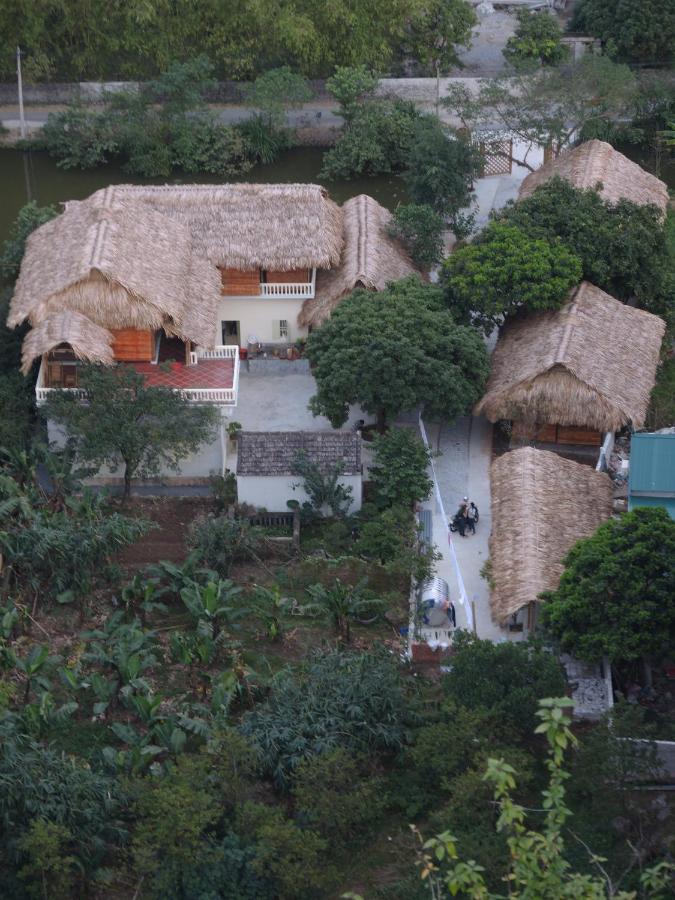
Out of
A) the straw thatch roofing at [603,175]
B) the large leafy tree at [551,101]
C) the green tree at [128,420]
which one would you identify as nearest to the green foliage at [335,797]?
the green tree at [128,420]

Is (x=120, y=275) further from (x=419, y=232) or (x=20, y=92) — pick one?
(x=20, y=92)

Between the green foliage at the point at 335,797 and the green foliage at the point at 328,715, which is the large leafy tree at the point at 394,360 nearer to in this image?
the green foliage at the point at 328,715

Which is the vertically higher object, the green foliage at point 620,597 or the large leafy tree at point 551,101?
the large leafy tree at point 551,101

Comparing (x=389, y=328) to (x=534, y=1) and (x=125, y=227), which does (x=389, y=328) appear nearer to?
A: (x=125, y=227)

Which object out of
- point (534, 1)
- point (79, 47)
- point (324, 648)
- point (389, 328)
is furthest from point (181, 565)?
point (534, 1)

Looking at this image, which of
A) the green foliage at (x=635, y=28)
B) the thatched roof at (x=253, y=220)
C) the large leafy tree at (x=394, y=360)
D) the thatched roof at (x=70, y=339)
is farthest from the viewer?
the green foliage at (x=635, y=28)

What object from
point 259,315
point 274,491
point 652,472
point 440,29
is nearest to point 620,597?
point 652,472
